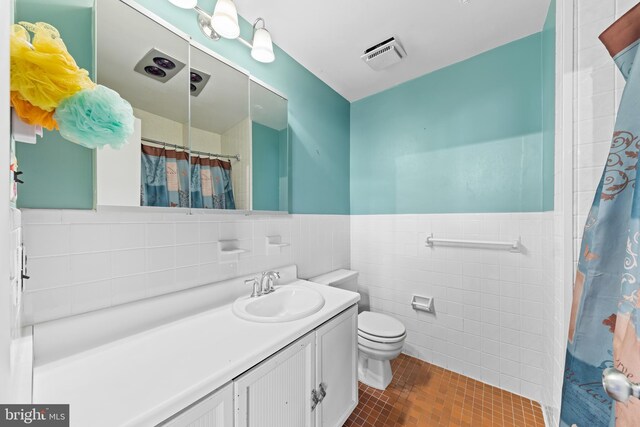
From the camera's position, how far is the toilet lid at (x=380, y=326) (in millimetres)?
1612

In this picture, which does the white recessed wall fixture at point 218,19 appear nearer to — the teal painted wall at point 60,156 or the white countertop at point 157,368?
the teal painted wall at point 60,156

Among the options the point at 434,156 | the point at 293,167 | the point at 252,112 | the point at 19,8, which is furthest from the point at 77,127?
the point at 434,156

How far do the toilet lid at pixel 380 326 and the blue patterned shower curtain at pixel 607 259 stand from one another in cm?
101

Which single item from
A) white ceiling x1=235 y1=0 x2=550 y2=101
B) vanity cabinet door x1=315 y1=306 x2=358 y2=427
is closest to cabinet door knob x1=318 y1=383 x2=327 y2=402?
vanity cabinet door x1=315 y1=306 x2=358 y2=427

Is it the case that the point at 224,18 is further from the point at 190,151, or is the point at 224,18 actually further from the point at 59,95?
the point at 59,95

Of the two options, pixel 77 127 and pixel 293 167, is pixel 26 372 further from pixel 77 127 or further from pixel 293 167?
pixel 293 167

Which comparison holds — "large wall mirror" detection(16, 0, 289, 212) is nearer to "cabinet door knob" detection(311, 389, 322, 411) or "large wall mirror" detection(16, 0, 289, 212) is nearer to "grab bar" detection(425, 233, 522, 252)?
"cabinet door knob" detection(311, 389, 322, 411)

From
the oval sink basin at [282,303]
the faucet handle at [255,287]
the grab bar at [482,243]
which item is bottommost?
the oval sink basin at [282,303]

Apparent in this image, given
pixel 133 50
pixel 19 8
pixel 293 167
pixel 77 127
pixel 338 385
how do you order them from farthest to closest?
pixel 293 167, pixel 338 385, pixel 133 50, pixel 19 8, pixel 77 127

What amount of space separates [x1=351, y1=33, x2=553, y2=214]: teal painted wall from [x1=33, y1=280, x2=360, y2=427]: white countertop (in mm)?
1423

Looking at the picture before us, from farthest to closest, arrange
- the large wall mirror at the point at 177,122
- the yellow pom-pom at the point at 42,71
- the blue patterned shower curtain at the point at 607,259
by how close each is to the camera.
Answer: the large wall mirror at the point at 177,122, the blue patterned shower curtain at the point at 607,259, the yellow pom-pom at the point at 42,71

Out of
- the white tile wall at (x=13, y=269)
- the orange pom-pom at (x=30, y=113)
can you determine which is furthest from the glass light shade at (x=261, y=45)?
the white tile wall at (x=13, y=269)

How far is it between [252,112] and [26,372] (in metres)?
1.38

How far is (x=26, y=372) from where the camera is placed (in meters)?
0.61
